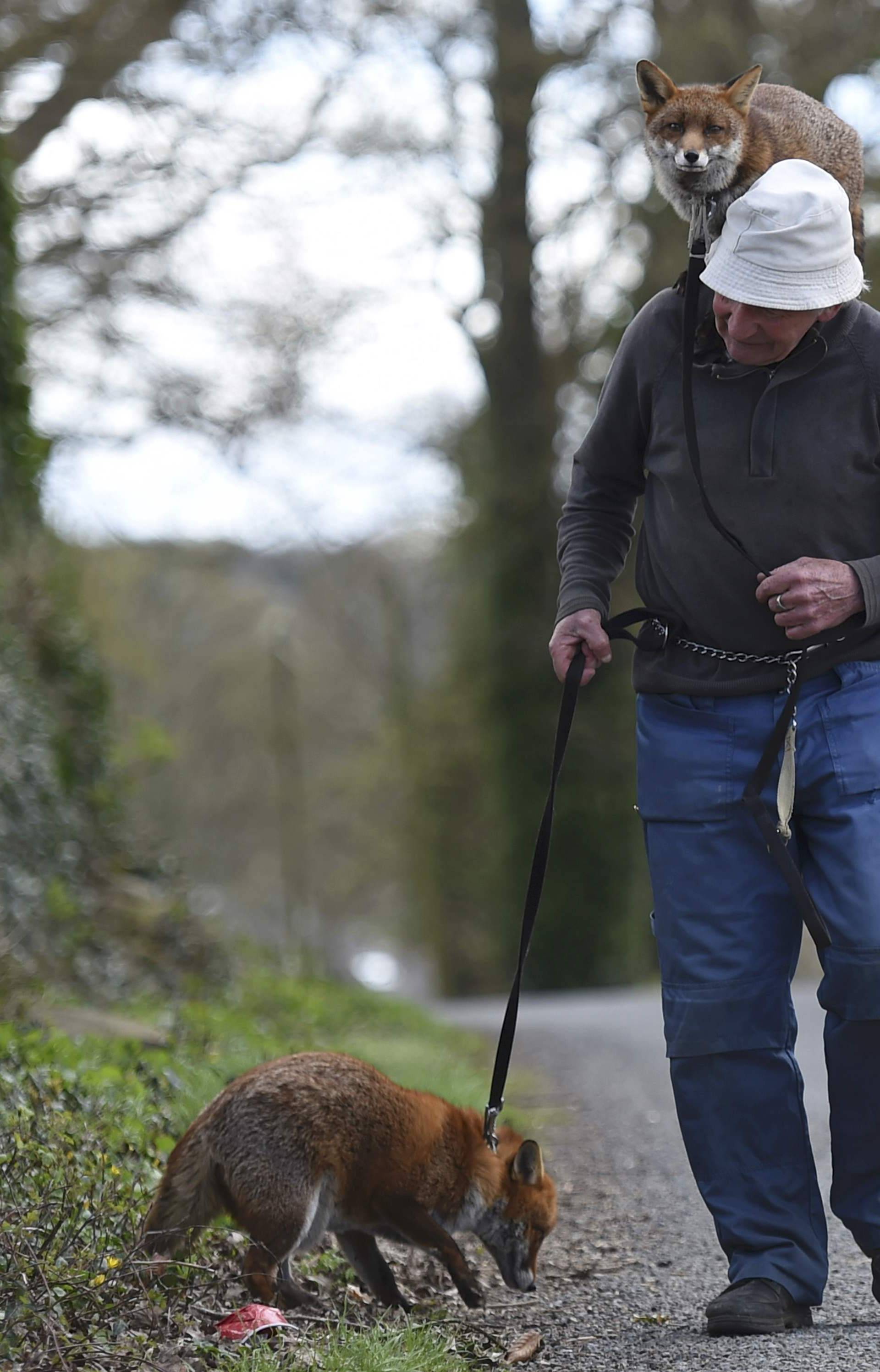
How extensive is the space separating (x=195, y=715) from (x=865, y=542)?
37.8 meters

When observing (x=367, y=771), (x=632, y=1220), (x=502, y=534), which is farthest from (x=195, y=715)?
(x=632, y=1220)

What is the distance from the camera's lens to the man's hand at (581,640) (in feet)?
13.6

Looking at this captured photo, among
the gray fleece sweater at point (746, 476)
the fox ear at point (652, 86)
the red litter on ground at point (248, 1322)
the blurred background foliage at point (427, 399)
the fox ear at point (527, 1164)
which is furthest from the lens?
the blurred background foliage at point (427, 399)

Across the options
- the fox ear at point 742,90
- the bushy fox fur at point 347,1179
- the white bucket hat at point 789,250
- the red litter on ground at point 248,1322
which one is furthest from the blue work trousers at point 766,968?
the fox ear at point 742,90

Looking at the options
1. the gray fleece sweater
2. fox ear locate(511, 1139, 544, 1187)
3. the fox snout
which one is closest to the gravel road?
fox ear locate(511, 1139, 544, 1187)

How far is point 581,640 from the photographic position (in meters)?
4.18

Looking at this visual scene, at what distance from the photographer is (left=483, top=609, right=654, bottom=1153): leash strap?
4.07m

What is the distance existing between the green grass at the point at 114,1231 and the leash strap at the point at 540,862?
595 mm

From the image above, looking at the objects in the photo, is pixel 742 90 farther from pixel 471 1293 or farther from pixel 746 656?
pixel 471 1293

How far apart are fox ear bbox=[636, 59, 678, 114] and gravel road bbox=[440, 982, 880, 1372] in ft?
12.3

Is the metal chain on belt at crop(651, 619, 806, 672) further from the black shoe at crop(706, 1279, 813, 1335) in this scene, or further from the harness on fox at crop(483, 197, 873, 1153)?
the black shoe at crop(706, 1279, 813, 1335)

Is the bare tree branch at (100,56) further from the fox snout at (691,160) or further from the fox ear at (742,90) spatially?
the fox snout at (691,160)

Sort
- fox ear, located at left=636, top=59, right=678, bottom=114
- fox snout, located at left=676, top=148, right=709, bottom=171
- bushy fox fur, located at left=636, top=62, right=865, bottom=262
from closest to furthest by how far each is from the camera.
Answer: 1. bushy fox fur, located at left=636, top=62, right=865, bottom=262
2. fox snout, located at left=676, top=148, right=709, bottom=171
3. fox ear, located at left=636, top=59, right=678, bottom=114

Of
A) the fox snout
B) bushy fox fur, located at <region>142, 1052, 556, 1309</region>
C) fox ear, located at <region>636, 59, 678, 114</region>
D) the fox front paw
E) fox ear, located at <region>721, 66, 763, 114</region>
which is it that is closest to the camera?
bushy fox fur, located at <region>142, 1052, 556, 1309</region>
